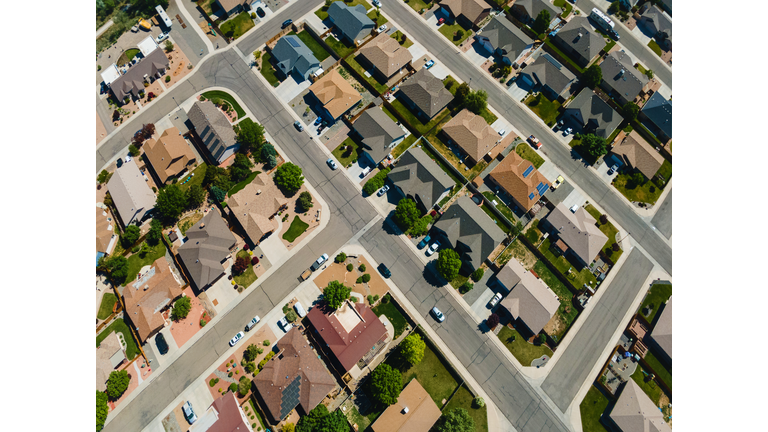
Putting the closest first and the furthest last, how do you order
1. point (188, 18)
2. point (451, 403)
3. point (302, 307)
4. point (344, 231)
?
point (451, 403) → point (302, 307) → point (344, 231) → point (188, 18)

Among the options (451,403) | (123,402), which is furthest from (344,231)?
(123,402)

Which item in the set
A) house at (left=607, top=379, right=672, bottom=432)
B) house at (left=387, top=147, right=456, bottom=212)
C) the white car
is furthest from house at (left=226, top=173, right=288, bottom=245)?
house at (left=607, top=379, right=672, bottom=432)

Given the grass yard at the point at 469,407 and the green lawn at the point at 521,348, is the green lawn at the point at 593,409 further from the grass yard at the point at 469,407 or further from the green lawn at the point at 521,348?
the grass yard at the point at 469,407

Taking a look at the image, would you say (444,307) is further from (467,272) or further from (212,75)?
(212,75)

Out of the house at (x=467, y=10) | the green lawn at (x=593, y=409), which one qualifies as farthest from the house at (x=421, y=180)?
the green lawn at (x=593, y=409)

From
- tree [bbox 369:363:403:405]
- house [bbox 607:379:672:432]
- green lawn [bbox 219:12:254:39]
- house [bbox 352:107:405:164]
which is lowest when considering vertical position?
house [bbox 607:379:672:432]

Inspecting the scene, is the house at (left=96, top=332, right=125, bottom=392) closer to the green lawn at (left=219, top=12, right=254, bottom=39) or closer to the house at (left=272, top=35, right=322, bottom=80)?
the house at (left=272, top=35, right=322, bottom=80)

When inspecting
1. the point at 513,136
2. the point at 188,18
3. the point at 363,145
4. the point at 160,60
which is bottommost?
the point at 513,136
